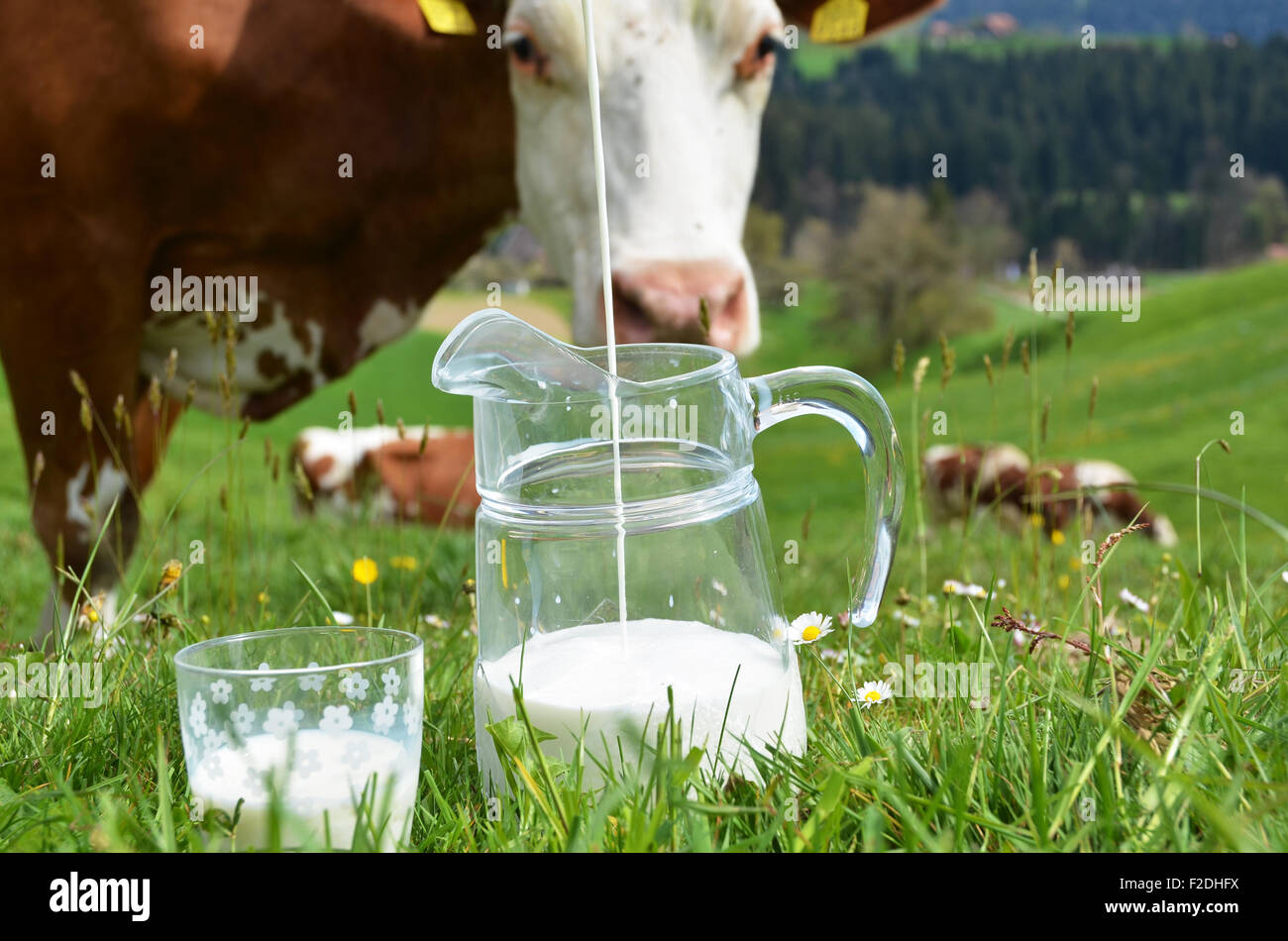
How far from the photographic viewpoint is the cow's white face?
2693 mm

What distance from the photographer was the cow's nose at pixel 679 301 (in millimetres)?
2602

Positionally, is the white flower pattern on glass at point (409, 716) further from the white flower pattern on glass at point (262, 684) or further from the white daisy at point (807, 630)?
the white daisy at point (807, 630)

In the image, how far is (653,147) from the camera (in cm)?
282

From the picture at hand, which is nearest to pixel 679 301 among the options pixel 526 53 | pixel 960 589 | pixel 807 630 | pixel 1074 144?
pixel 526 53

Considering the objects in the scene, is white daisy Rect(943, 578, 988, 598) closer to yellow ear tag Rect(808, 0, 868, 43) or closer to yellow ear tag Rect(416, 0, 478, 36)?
yellow ear tag Rect(416, 0, 478, 36)

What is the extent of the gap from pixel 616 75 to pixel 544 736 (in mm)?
2101

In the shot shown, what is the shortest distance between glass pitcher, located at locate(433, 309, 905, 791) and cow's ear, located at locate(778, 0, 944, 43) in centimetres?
259

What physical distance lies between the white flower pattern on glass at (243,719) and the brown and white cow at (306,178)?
1629mm

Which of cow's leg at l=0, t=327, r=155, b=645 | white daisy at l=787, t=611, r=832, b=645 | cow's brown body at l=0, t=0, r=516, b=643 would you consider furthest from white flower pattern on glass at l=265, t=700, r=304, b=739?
cow's leg at l=0, t=327, r=155, b=645

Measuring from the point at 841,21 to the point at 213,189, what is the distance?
1.91m

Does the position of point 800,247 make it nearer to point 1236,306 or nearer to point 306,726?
point 1236,306
